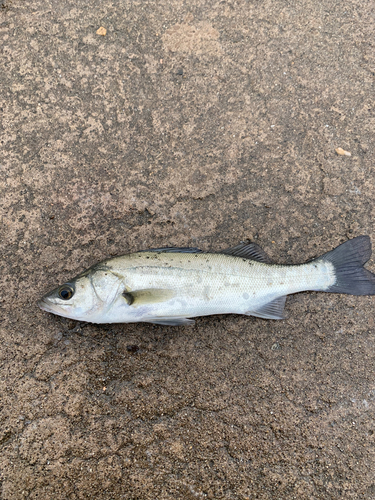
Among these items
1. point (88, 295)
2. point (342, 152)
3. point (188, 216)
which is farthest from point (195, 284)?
point (342, 152)

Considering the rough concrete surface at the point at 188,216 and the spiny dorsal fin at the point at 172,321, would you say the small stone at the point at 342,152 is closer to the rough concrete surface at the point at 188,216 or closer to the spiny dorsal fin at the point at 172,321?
the rough concrete surface at the point at 188,216

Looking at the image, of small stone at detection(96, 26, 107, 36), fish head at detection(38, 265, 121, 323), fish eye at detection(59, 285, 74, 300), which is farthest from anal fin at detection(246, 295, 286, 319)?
small stone at detection(96, 26, 107, 36)

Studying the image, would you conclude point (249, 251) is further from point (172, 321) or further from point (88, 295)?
point (88, 295)


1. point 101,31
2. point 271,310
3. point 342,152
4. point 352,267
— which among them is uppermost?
point 101,31

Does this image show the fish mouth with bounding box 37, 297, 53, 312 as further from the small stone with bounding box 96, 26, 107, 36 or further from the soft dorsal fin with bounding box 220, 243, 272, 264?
the small stone with bounding box 96, 26, 107, 36

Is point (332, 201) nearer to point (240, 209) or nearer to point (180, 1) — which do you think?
point (240, 209)

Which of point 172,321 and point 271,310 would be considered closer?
point 172,321

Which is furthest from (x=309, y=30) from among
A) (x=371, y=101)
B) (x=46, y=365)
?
(x=46, y=365)
